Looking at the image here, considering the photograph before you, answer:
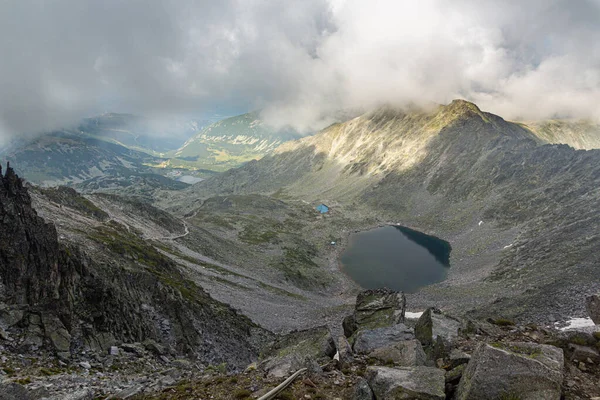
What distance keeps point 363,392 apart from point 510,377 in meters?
5.26

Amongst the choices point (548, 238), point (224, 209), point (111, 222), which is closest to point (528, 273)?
point (548, 238)

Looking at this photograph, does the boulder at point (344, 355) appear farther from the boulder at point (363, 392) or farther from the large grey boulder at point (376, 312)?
the large grey boulder at point (376, 312)

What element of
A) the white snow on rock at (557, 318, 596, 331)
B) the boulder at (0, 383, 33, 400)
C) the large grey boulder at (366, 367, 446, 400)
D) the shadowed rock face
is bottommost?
the white snow on rock at (557, 318, 596, 331)

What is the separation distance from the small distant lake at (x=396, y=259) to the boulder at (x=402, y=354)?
79848 mm

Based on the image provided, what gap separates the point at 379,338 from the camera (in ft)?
68.7

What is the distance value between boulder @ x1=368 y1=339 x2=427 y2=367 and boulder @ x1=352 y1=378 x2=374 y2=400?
165 inches

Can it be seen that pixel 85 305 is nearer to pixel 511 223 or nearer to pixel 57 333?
pixel 57 333

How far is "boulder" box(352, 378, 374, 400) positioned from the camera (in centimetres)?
1253

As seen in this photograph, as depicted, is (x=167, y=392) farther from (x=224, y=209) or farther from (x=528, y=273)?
(x=224, y=209)

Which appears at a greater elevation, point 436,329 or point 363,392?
point 436,329

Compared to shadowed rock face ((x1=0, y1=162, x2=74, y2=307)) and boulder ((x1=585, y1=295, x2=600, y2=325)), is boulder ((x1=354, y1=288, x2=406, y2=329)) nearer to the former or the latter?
boulder ((x1=585, y1=295, x2=600, y2=325))

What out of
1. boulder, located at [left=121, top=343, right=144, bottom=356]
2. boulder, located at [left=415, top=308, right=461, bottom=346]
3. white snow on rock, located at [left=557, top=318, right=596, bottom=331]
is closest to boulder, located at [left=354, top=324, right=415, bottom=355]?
boulder, located at [left=415, top=308, right=461, bottom=346]

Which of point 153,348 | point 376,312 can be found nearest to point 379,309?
point 376,312

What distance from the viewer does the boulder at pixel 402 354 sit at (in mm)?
16312
